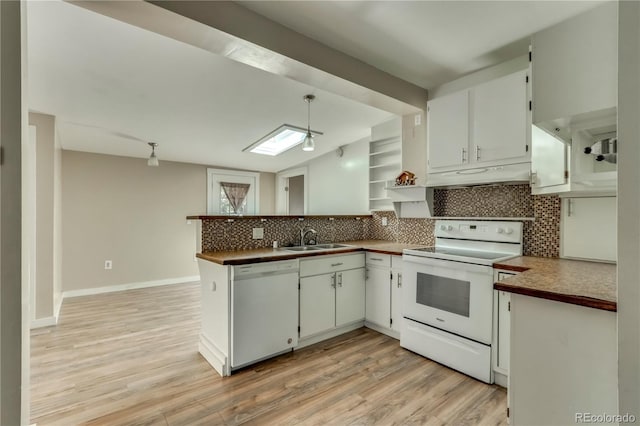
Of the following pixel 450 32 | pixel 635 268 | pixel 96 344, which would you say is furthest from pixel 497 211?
pixel 96 344

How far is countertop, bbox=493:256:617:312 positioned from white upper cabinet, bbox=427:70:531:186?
693mm

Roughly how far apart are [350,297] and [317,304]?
1.39 ft

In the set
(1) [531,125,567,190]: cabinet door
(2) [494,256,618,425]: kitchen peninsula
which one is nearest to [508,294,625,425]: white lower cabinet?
(2) [494,256,618,425]: kitchen peninsula

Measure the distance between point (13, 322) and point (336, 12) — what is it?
2.18 metres

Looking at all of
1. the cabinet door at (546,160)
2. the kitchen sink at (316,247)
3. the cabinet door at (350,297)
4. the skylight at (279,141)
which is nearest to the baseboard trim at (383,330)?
the cabinet door at (350,297)

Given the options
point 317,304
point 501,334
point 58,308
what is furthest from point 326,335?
point 58,308

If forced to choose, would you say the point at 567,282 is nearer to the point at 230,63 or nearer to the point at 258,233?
the point at 258,233

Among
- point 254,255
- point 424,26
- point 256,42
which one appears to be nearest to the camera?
point 256,42

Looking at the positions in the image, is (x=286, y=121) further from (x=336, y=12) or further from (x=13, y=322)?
(x=13, y=322)

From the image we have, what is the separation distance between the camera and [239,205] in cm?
579

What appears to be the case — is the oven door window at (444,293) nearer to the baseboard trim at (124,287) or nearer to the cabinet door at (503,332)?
the cabinet door at (503,332)

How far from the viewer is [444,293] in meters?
2.40

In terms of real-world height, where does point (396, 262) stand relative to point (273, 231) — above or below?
below

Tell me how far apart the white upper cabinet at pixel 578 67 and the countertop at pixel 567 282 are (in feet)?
2.81
